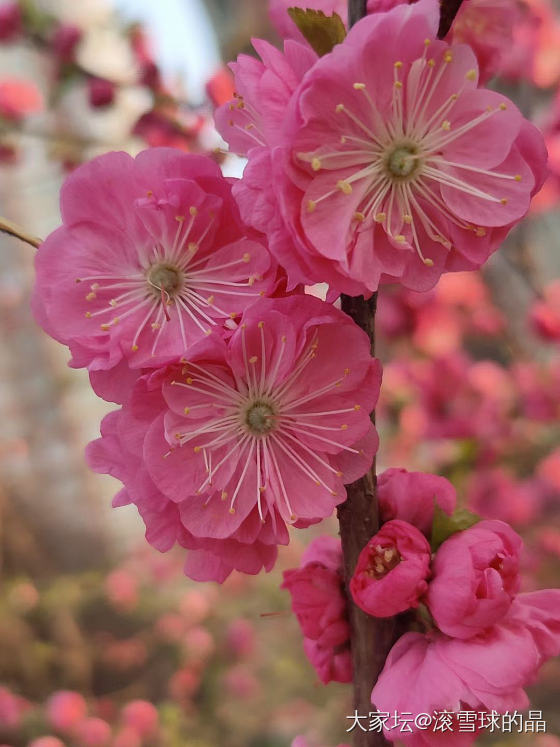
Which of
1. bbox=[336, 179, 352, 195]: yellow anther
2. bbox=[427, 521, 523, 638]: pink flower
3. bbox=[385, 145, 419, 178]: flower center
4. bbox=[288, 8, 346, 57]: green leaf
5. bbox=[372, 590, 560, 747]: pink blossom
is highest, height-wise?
bbox=[288, 8, 346, 57]: green leaf

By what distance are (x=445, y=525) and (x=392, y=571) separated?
5cm

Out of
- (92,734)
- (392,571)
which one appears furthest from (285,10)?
(92,734)

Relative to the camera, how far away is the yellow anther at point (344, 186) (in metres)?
0.30

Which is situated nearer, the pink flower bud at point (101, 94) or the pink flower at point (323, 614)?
the pink flower at point (323, 614)

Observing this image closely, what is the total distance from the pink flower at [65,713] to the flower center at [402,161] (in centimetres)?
131

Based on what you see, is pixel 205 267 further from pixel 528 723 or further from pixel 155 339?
pixel 528 723

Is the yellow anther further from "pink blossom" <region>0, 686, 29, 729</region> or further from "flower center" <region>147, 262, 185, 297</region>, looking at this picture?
"pink blossom" <region>0, 686, 29, 729</region>

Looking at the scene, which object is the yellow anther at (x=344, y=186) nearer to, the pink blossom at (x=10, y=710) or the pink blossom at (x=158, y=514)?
the pink blossom at (x=158, y=514)

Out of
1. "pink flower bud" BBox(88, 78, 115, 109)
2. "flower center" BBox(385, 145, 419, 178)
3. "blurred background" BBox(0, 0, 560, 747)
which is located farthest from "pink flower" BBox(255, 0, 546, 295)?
"pink flower bud" BBox(88, 78, 115, 109)

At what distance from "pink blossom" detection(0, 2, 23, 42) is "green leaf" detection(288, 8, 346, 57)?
1015 mm

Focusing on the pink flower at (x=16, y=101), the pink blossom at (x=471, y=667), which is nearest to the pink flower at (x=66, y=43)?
the pink flower at (x=16, y=101)

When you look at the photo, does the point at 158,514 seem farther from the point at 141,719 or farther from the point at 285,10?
the point at 141,719

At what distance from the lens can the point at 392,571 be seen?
325mm

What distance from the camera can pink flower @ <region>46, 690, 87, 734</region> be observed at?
132 centimetres
